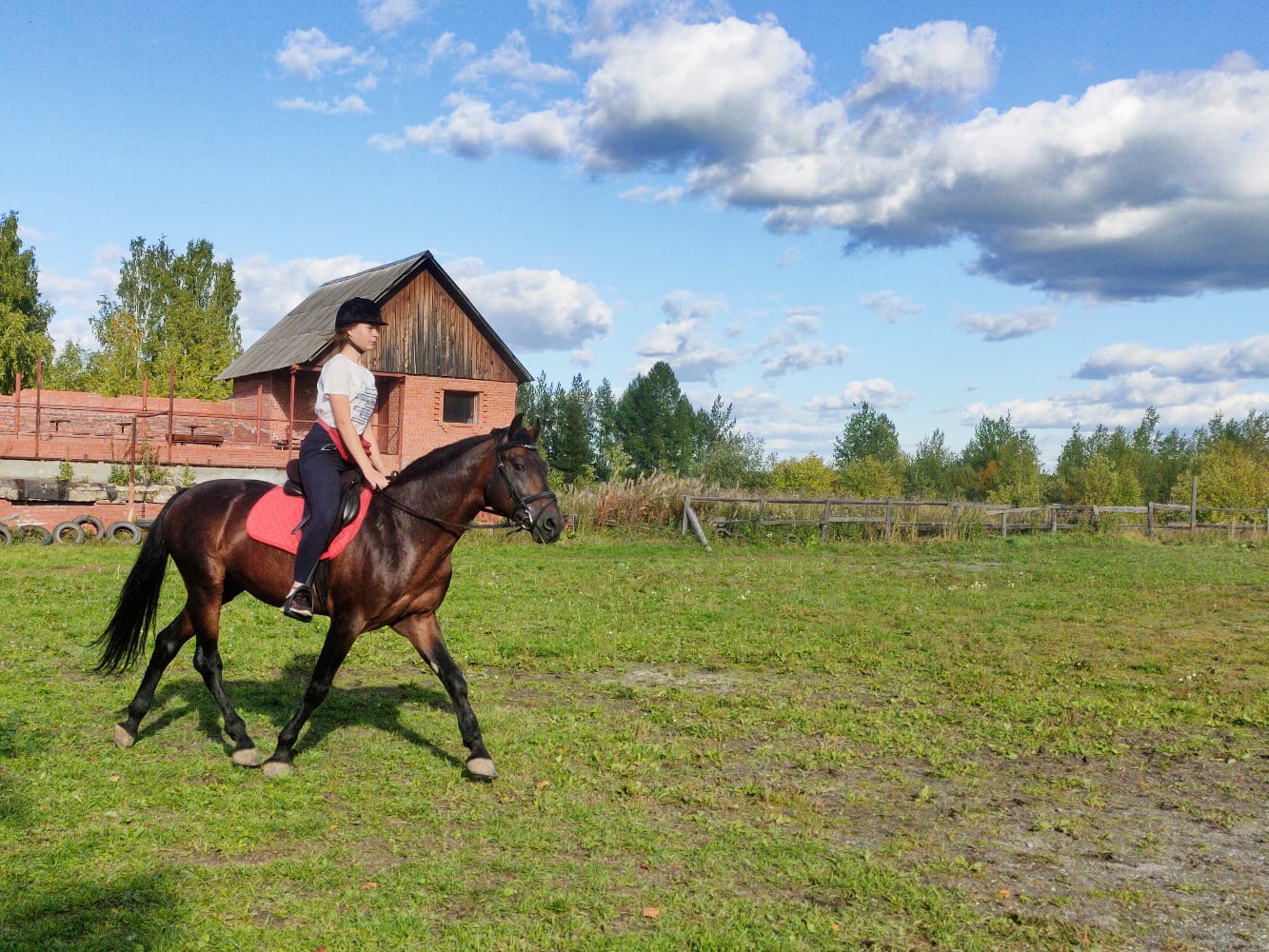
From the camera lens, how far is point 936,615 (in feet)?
45.1

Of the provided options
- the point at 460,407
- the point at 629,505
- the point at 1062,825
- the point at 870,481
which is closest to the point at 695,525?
the point at 629,505

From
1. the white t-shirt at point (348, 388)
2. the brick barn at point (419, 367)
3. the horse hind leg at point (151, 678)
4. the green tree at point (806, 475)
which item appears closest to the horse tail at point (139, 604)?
the horse hind leg at point (151, 678)

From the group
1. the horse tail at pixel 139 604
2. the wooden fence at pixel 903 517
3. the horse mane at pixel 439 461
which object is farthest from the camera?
the wooden fence at pixel 903 517

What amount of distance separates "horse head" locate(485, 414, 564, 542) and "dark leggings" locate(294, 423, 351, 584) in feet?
3.15

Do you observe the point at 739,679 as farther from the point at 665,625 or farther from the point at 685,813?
the point at 685,813

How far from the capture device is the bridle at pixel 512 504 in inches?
240

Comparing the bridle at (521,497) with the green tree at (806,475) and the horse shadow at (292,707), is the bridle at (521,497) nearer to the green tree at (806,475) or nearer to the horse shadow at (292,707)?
the horse shadow at (292,707)

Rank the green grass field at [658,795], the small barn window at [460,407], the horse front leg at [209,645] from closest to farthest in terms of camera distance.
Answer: the green grass field at [658,795], the horse front leg at [209,645], the small barn window at [460,407]

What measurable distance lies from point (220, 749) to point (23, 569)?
41.7 feet

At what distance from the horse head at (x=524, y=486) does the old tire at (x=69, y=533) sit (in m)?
19.7

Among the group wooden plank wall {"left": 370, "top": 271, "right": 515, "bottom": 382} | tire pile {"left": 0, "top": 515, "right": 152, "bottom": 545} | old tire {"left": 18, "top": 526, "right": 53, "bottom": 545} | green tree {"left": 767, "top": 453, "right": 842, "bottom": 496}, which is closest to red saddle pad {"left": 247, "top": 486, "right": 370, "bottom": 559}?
tire pile {"left": 0, "top": 515, "right": 152, "bottom": 545}

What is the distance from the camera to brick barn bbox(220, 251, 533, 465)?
3441 centimetres

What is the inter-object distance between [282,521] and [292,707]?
85.1 inches

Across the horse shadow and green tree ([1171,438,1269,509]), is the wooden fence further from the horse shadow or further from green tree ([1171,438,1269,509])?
the horse shadow
